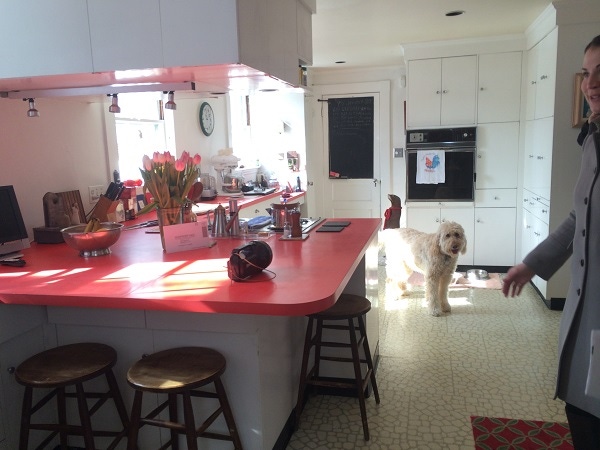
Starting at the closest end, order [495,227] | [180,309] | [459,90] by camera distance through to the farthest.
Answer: [180,309] → [459,90] → [495,227]

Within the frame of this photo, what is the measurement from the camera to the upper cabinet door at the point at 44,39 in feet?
6.92

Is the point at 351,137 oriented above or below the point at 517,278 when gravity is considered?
above

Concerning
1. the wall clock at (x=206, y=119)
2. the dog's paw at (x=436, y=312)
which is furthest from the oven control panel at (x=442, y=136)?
the wall clock at (x=206, y=119)

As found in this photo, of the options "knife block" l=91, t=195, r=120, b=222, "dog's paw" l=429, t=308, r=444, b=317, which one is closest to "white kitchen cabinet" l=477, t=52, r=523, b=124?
"dog's paw" l=429, t=308, r=444, b=317

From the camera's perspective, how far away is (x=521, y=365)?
294 centimetres

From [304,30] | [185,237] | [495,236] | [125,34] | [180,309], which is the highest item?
[304,30]

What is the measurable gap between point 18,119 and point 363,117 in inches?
174

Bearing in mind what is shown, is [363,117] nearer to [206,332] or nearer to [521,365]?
[521,365]

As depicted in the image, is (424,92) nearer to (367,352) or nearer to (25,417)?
(367,352)

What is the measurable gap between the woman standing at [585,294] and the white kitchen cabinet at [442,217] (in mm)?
3797

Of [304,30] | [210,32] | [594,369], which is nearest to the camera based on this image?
[594,369]

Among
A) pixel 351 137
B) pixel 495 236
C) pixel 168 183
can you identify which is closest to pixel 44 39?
pixel 168 183

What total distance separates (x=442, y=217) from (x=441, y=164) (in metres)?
0.56

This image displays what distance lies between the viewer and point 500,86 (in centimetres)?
479
